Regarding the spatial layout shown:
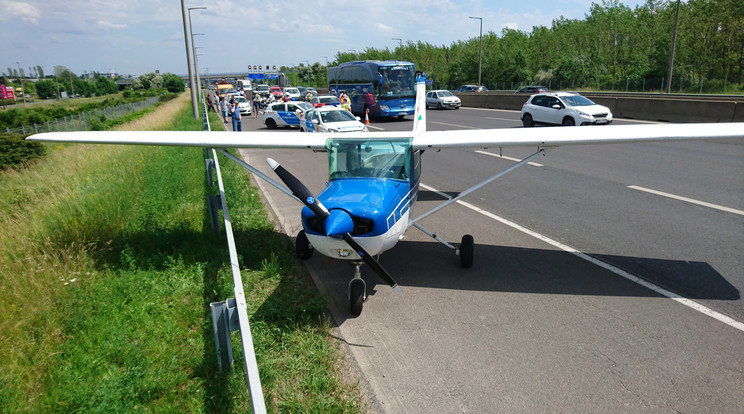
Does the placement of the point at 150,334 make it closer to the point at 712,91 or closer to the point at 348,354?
the point at 348,354

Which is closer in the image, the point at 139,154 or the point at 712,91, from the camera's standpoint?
the point at 139,154

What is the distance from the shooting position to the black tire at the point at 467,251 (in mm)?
6918

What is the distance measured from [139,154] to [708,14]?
217ft

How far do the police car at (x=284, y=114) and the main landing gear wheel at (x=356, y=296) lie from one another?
80.1 ft

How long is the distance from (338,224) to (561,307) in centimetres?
309

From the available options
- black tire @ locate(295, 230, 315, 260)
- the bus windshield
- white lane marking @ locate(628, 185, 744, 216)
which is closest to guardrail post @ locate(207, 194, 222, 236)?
black tire @ locate(295, 230, 315, 260)

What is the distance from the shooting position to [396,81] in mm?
31703

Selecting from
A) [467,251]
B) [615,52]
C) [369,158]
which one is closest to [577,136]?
[467,251]

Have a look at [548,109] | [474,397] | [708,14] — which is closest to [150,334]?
[474,397]

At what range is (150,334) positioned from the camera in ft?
16.9

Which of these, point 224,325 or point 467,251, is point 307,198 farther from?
point 467,251

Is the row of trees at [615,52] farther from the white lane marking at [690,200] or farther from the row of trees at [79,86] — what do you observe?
the row of trees at [79,86]

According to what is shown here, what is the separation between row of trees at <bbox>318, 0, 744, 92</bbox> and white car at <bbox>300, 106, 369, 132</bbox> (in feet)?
145

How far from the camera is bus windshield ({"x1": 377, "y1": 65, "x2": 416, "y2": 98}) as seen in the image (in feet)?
103
